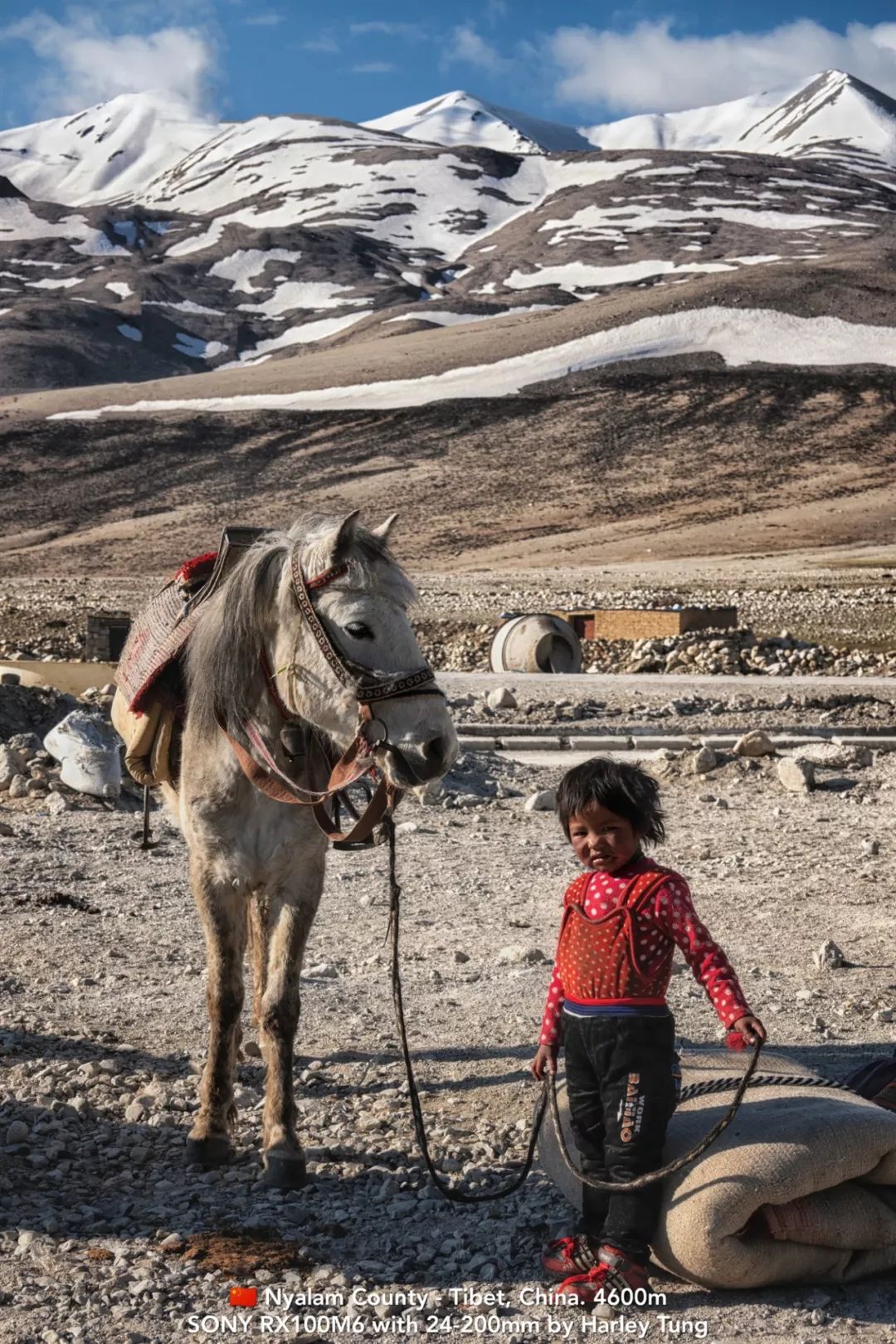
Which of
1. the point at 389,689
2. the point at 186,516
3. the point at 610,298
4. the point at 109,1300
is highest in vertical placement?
the point at 610,298

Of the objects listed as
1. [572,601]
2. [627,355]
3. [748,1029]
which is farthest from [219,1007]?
[627,355]

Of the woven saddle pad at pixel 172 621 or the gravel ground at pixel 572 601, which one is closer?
the woven saddle pad at pixel 172 621

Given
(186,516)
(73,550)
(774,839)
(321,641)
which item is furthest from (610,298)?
(321,641)

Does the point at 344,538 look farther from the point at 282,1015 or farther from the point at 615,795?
the point at 282,1015

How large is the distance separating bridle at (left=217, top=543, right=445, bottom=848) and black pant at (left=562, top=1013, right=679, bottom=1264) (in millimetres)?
987

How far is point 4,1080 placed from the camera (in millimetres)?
5699

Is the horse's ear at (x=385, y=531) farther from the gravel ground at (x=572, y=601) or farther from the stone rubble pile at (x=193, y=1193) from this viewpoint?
the gravel ground at (x=572, y=601)

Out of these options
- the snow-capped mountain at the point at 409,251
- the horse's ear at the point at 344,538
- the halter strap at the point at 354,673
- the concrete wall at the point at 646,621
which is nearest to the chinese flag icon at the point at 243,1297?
the halter strap at the point at 354,673

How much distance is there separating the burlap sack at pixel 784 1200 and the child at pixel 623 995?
4.9 inches

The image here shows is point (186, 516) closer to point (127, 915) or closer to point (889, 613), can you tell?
point (889, 613)

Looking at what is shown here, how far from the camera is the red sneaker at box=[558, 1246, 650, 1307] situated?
393cm

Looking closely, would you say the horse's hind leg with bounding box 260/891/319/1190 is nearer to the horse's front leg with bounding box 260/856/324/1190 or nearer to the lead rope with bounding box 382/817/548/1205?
the horse's front leg with bounding box 260/856/324/1190

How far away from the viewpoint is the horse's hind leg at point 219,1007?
4.94 m

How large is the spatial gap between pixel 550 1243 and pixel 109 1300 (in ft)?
4.23
